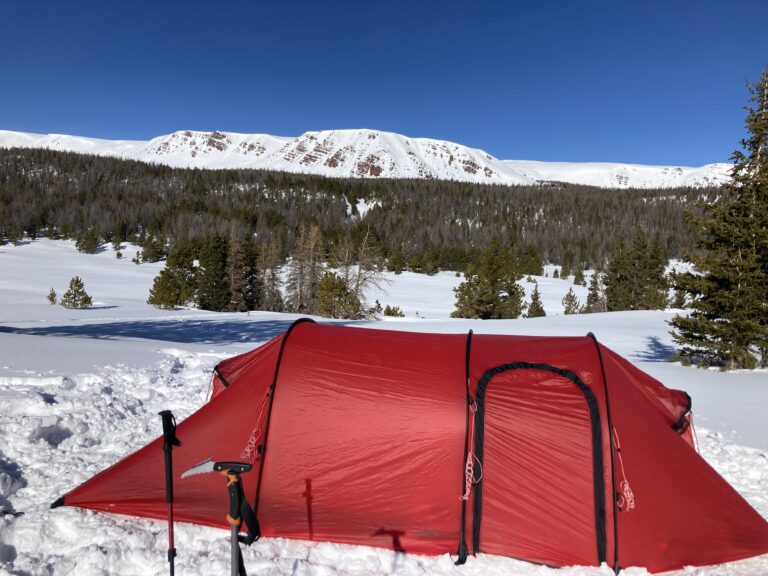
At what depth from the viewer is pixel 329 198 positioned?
13175 cm

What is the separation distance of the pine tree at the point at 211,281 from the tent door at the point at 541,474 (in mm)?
38635

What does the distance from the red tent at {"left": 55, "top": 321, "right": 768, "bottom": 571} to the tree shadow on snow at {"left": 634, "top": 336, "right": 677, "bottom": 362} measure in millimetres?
10556

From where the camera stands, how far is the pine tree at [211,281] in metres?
39.6

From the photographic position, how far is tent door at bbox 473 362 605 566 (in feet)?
13.4

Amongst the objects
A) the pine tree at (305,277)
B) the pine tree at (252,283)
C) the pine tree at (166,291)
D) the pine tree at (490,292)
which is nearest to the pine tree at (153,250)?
the pine tree at (252,283)

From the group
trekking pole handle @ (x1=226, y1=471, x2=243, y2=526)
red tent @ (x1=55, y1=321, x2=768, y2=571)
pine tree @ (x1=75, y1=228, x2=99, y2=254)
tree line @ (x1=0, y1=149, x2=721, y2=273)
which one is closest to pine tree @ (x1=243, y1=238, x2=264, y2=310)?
tree line @ (x1=0, y1=149, x2=721, y2=273)

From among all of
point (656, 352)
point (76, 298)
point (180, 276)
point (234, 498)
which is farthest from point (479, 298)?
point (234, 498)

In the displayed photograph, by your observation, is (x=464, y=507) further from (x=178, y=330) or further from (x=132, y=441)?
(x=178, y=330)

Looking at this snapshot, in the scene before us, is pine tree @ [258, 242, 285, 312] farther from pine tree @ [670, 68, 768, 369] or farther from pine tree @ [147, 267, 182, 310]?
pine tree @ [670, 68, 768, 369]

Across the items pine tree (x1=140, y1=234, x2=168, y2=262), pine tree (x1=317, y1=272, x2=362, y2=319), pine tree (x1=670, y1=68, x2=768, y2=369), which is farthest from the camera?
pine tree (x1=140, y1=234, x2=168, y2=262)

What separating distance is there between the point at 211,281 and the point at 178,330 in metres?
23.0

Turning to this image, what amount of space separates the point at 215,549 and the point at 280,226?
91302mm

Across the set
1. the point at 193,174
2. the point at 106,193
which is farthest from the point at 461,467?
the point at 193,174

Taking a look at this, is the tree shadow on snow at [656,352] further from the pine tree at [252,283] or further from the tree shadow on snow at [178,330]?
the pine tree at [252,283]
